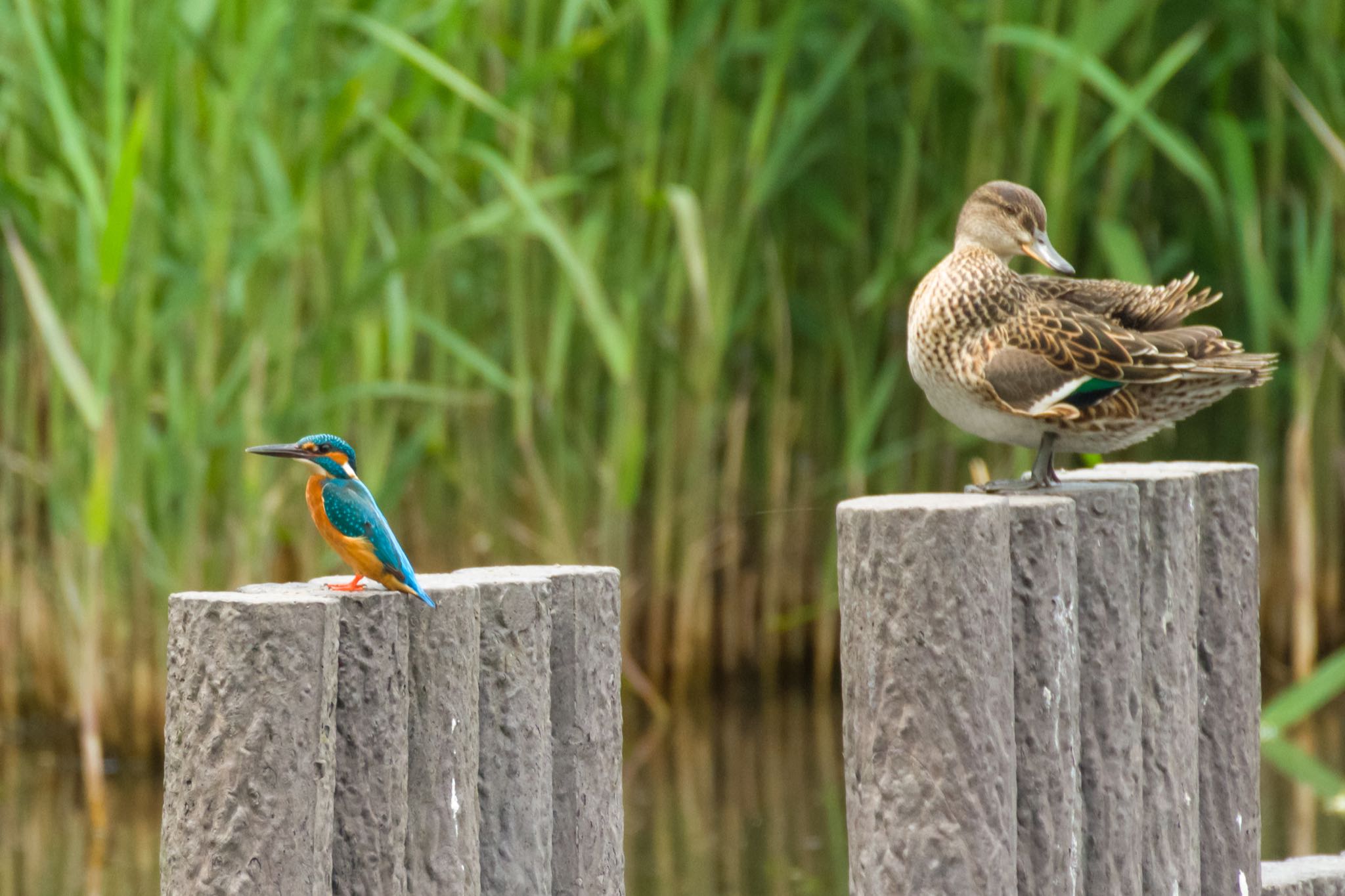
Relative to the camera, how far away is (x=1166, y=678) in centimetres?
259

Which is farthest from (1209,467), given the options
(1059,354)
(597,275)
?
(597,275)

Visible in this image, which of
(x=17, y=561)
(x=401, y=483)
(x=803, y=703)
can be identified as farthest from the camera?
(x=803, y=703)

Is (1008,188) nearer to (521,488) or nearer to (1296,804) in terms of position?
(1296,804)

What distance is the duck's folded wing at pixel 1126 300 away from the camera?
8.75ft

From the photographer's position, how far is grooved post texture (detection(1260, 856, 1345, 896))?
3.03m

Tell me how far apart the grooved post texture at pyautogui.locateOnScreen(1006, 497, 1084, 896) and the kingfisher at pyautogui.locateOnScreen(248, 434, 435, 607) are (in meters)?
0.77

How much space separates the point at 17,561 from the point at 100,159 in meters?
1.50

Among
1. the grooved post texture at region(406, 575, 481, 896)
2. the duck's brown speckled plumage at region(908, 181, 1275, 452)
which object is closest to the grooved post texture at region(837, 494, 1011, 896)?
the duck's brown speckled plumage at region(908, 181, 1275, 452)

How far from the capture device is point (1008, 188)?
9.05ft

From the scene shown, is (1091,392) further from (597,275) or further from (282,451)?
(597,275)

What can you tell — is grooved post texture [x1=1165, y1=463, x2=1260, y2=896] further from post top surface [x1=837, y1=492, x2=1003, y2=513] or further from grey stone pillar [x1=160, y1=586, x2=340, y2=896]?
grey stone pillar [x1=160, y1=586, x2=340, y2=896]

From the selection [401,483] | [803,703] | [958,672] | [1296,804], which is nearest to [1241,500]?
[958,672]

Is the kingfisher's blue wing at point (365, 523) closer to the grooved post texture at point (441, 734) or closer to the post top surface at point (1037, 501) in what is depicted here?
the grooved post texture at point (441, 734)

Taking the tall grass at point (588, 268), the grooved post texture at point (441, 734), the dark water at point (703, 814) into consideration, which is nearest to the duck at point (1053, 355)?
the grooved post texture at point (441, 734)
